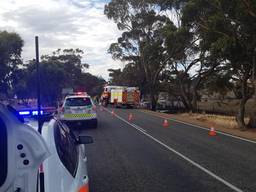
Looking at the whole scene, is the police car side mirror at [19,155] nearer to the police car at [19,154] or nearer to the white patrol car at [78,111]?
the police car at [19,154]

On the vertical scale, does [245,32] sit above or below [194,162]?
above

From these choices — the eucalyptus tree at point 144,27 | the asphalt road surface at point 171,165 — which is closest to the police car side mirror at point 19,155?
the asphalt road surface at point 171,165

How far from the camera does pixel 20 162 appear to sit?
279 cm

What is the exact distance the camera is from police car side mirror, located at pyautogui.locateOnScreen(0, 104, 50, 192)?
2773 millimetres

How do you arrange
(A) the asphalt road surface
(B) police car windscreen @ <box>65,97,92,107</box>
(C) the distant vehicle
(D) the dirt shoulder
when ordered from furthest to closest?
(B) police car windscreen @ <box>65,97,92,107</box>, (D) the dirt shoulder, (A) the asphalt road surface, (C) the distant vehicle

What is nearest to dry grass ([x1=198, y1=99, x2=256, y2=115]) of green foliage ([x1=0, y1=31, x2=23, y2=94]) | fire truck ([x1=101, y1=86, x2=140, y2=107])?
fire truck ([x1=101, y1=86, x2=140, y2=107])

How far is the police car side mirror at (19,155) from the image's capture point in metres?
2.77

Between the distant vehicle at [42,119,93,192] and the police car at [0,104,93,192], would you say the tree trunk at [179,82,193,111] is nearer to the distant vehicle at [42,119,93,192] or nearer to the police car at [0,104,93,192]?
the distant vehicle at [42,119,93,192]

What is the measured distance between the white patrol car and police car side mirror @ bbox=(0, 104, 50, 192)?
1920cm

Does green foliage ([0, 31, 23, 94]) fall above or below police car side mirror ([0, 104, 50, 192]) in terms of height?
above

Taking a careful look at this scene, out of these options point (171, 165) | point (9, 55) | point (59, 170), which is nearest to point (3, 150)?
point (59, 170)

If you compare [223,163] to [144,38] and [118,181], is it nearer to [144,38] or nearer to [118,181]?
[118,181]

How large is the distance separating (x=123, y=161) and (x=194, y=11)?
14330 mm

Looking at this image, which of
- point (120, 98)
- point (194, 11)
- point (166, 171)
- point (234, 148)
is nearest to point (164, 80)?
point (120, 98)
